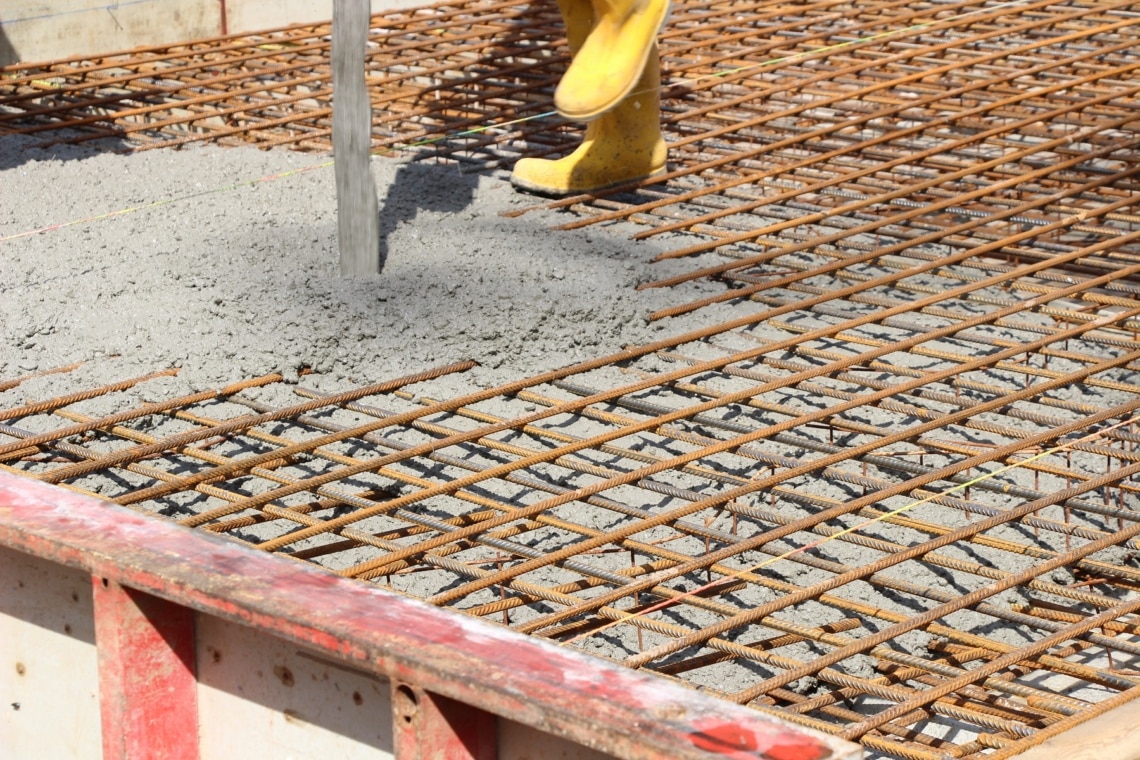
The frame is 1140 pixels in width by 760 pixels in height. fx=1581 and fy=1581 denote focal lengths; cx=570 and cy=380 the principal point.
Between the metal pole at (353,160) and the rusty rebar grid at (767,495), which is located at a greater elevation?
the metal pole at (353,160)

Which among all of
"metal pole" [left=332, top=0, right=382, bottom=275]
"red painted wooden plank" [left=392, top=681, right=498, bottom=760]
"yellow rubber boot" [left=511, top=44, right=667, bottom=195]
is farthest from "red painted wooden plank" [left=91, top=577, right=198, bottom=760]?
"yellow rubber boot" [left=511, top=44, right=667, bottom=195]

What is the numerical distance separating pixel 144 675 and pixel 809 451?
152 cm

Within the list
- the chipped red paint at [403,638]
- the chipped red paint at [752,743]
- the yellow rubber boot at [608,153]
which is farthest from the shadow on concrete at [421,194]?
the chipped red paint at [752,743]

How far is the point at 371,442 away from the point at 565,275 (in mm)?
898

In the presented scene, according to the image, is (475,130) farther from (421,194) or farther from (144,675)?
(144,675)

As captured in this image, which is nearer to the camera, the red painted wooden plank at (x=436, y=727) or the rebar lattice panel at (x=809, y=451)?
the red painted wooden plank at (x=436, y=727)

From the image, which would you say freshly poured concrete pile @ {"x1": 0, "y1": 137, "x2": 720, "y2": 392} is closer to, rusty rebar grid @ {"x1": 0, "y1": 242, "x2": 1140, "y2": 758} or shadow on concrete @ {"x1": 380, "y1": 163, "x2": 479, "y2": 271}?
shadow on concrete @ {"x1": 380, "y1": 163, "x2": 479, "y2": 271}

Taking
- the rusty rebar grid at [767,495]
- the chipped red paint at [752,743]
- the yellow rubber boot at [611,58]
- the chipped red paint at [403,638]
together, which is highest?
the yellow rubber boot at [611,58]

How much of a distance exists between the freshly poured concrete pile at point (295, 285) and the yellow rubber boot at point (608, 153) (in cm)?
10

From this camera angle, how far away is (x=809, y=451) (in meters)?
3.15

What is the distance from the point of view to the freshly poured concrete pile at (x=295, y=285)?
3.48 m

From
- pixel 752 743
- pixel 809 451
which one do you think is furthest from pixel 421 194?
pixel 752 743

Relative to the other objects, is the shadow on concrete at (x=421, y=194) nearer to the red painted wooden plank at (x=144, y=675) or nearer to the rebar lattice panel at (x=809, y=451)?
the rebar lattice panel at (x=809, y=451)

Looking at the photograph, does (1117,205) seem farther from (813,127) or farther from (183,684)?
(183,684)
